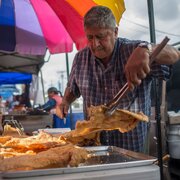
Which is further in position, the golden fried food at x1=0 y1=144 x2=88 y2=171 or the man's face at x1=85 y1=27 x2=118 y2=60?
the man's face at x1=85 y1=27 x2=118 y2=60

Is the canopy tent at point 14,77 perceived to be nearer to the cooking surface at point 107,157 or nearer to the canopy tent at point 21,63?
the canopy tent at point 21,63

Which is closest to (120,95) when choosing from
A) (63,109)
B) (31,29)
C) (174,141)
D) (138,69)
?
(138,69)

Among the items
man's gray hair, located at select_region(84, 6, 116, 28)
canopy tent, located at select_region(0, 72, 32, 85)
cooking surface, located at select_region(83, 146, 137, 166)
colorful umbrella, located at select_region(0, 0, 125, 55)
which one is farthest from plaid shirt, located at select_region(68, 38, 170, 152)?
canopy tent, located at select_region(0, 72, 32, 85)

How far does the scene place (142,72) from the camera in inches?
43.5

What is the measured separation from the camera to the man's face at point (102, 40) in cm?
210

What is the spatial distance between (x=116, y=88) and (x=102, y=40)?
35 cm

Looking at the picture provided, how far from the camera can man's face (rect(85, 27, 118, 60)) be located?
2.10m

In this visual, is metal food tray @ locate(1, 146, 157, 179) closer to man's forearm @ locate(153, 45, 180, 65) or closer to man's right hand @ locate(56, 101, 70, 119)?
man's forearm @ locate(153, 45, 180, 65)

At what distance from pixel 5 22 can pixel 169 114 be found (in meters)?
3.54

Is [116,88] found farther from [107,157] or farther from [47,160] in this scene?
[47,160]

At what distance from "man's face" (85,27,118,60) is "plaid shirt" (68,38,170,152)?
0.08 meters

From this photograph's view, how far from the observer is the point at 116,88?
7.18ft

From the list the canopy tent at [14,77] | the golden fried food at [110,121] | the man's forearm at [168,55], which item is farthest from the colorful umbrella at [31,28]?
the canopy tent at [14,77]

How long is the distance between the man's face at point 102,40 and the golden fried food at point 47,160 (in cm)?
102
